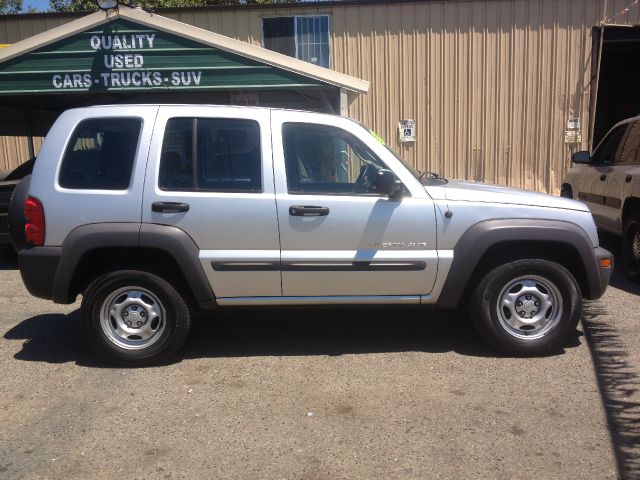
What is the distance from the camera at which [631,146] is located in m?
6.98

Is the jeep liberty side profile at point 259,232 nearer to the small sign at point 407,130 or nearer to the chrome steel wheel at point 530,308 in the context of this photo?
the chrome steel wheel at point 530,308

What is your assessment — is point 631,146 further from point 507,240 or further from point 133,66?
point 133,66

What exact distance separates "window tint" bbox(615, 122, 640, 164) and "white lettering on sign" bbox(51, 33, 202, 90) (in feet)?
18.1

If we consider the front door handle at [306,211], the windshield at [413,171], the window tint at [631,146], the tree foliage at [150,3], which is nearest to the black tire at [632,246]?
the window tint at [631,146]

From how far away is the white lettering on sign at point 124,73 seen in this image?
25.4 ft

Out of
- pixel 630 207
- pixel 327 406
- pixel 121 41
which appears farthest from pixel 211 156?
pixel 630 207

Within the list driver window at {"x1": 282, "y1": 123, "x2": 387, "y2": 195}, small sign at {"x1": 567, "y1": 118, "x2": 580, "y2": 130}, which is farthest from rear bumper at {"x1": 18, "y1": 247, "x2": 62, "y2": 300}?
small sign at {"x1": 567, "y1": 118, "x2": 580, "y2": 130}

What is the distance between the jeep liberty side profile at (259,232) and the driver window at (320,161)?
0.04 ft

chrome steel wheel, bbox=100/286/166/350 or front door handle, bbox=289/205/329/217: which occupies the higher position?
front door handle, bbox=289/205/329/217

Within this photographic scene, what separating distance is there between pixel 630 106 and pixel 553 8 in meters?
8.08

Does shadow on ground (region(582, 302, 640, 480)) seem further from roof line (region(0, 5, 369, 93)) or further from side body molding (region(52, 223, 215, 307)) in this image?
roof line (region(0, 5, 369, 93))

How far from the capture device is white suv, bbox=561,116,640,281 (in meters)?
6.59

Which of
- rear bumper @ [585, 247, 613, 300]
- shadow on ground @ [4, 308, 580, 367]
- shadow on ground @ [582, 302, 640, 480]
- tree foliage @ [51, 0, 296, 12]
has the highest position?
A: tree foliage @ [51, 0, 296, 12]

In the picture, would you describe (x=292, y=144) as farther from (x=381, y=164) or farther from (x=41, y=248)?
(x=41, y=248)
